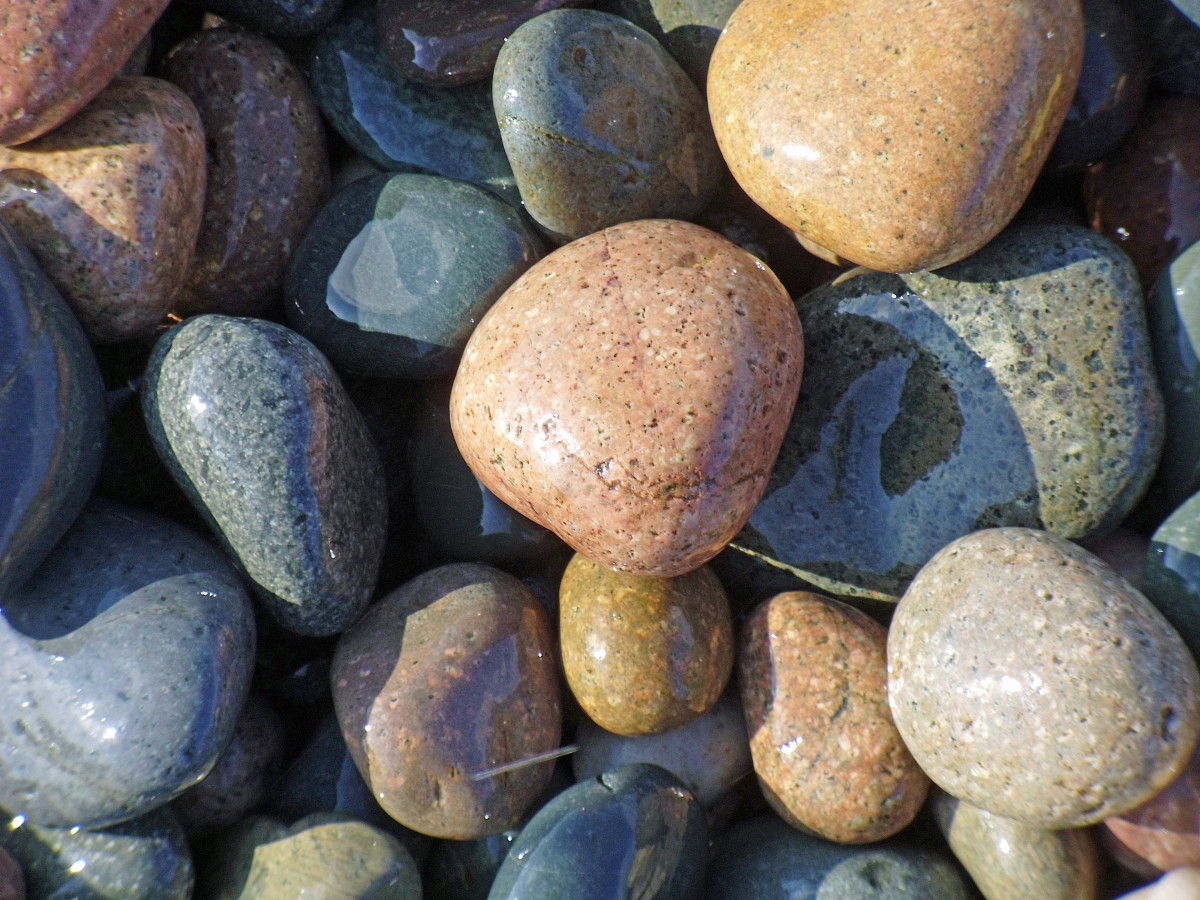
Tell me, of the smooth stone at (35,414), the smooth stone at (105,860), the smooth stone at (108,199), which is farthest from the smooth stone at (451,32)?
the smooth stone at (105,860)

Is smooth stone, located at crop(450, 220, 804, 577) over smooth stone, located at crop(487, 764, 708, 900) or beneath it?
over

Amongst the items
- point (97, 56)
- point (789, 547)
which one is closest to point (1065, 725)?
point (789, 547)

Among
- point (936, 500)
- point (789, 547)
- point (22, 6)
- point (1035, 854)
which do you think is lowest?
point (1035, 854)

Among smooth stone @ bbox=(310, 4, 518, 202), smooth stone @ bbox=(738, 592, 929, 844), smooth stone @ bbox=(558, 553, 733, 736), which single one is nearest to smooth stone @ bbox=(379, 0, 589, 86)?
smooth stone @ bbox=(310, 4, 518, 202)

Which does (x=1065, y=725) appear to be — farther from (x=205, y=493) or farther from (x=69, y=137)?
(x=69, y=137)

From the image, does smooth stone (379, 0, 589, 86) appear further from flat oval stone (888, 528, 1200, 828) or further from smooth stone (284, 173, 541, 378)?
flat oval stone (888, 528, 1200, 828)

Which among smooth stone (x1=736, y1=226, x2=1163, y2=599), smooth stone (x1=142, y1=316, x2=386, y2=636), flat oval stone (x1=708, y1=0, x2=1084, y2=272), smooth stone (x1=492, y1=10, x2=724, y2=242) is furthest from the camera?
smooth stone (x1=492, y1=10, x2=724, y2=242)
